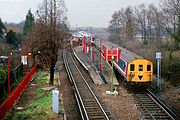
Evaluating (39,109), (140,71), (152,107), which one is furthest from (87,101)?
(140,71)

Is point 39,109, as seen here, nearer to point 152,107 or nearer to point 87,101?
point 87,101

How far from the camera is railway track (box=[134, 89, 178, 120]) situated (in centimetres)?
1883

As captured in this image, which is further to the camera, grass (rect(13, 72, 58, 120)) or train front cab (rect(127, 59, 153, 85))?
train front cab (rect(127, 59, 153, 85))

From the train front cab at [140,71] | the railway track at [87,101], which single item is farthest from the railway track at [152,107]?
the railway track at [87,101]

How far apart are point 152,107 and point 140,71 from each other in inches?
226

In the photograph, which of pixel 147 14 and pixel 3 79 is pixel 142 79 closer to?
pixel 3 79

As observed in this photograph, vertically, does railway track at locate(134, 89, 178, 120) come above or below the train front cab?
below

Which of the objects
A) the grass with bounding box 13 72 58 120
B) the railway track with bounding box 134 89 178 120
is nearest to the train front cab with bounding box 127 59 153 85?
the railway track with bounding box 134 89 178 120

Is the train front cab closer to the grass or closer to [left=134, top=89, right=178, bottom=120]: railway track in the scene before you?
[left=134, top=89, right=178, bottom=120]: railway track

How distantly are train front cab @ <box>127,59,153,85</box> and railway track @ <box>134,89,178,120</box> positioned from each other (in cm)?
101

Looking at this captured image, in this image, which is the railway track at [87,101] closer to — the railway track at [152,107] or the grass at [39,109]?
the grass at [39,109]

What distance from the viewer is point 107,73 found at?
34.0 metres

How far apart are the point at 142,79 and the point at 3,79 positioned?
427 inches

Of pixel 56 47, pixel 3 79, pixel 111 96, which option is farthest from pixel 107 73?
pixel 3 79
